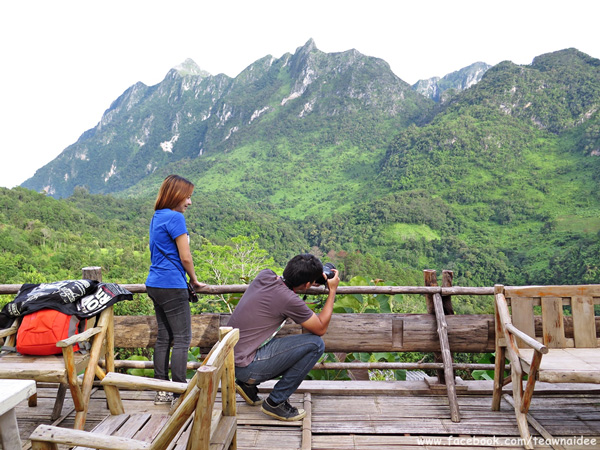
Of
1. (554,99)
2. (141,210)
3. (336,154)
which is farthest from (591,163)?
(141,210)

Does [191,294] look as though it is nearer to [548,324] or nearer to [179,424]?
[179,424]

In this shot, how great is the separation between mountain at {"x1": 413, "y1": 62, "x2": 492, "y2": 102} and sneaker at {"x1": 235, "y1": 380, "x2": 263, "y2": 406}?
176 metres

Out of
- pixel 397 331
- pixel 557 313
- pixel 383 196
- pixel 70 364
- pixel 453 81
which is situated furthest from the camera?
pixel 453 81

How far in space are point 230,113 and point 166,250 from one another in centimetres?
14892

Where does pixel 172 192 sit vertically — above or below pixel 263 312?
above

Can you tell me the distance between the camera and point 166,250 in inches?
97.7

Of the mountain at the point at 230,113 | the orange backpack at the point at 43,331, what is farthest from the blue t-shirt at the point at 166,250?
the mountain at the point at 230,113

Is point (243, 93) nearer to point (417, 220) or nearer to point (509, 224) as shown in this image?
point (417, 220)

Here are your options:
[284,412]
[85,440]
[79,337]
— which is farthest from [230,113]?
[85,440]

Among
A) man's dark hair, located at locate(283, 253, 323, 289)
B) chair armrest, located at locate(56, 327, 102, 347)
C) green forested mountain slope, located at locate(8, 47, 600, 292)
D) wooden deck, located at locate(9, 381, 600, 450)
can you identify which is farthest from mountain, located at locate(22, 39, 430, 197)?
chair armrest, located at locate(56, 327, 102, 347)

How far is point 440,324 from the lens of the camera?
2924mm

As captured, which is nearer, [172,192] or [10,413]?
[10,413]

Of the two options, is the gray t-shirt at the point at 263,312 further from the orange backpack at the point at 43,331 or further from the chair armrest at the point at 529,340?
the chair armrest at the point at 529,340

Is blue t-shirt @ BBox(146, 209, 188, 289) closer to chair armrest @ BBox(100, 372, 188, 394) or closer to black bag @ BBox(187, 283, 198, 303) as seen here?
black bag @ BBox(187, 283, 198, 303)
